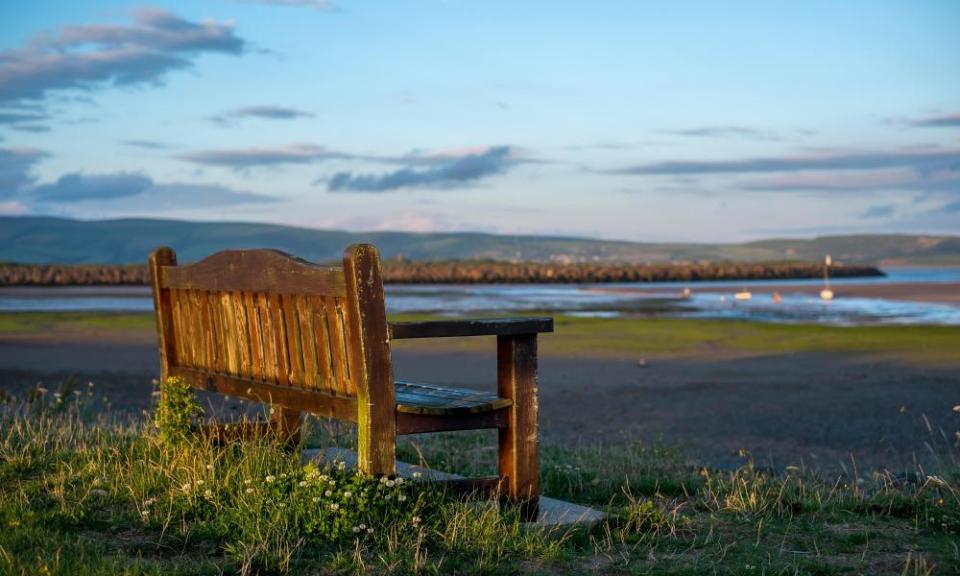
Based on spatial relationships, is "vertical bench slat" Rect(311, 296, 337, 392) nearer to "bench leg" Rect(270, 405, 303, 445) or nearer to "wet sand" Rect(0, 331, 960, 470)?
"bench leg" Rect(270, 405, 303, 445)

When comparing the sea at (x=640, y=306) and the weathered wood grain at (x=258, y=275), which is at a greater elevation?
the weathered wood grain at (x=258, y=275)

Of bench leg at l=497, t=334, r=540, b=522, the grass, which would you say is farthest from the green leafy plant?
bench leg at l=497, t=334, r=540, b=522

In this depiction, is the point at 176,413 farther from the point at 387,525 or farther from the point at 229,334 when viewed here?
the point at 387,525

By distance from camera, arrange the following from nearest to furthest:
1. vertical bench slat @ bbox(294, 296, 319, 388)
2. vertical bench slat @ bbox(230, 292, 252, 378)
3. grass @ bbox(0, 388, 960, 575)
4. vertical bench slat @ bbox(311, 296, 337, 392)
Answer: grass @ bbox(0, 388, 960, 575) → vertical bench slat @ bbox(311, 296, 337, 392) → vertical bench slat @ bbox(294, 296, 319, 388) → vertical bench slat @ bbox(230, 292, 252, 378)

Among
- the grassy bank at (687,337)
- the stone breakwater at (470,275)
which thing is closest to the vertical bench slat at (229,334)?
the grassy bank at (687,337)

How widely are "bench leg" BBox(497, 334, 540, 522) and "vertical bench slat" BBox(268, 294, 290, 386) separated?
1269 mm

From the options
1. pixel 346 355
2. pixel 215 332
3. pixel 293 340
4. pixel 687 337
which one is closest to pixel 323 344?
pixel 346 355

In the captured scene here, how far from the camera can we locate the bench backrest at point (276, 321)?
5352 mm

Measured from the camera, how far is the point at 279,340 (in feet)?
20.6

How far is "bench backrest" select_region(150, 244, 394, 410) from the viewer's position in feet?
17.6

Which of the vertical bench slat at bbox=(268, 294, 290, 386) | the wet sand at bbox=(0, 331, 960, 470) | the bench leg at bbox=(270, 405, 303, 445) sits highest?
the vertical bench slat at bbox=(268, 294, 290, 386)

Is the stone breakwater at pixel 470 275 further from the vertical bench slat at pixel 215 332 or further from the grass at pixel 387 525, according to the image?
the grass at pixel 387 525

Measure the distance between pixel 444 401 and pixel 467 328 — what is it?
424 millimetres

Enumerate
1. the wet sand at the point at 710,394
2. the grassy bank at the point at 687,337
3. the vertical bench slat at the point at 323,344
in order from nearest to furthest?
1. the vertical bench slat at the point at 323,344
2. the wet sand at the point at 710,394
3. the grassy bank at the point at 687,337
